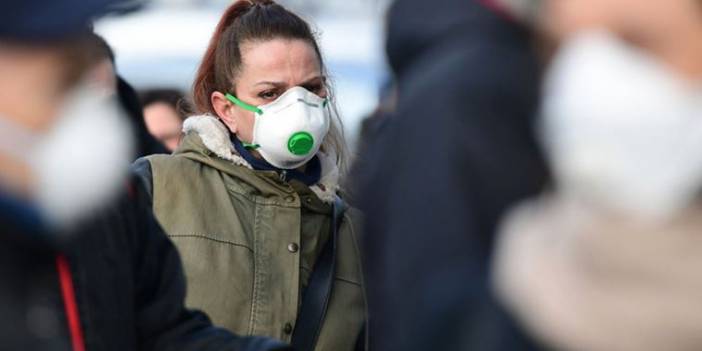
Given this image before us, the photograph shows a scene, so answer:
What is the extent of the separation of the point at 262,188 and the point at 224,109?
36 cm

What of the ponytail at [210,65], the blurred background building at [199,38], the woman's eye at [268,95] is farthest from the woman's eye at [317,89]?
the blurred background building at [199,38]

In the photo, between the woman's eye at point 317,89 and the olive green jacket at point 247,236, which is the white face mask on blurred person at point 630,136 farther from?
the woman's eye at point 317,89

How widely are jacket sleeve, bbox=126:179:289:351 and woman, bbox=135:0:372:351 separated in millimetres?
1192

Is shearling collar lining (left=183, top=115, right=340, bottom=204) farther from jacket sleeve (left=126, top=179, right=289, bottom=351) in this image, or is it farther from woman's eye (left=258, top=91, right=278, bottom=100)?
jacket sleeve (left=126, top=179, right=289, bottom=351)

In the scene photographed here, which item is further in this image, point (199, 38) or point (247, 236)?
point (199, 38)

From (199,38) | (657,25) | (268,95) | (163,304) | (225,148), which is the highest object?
(657,25)

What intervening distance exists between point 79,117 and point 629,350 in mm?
871

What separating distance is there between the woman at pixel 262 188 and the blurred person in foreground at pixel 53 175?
166cm

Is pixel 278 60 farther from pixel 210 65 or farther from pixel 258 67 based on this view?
pixel 210 65

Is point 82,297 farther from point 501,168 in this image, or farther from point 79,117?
point 501,168

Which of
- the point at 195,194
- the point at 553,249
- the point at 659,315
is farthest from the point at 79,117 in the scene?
the point at 195,194

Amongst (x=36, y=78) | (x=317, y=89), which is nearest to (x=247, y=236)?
(x=317, y=89)

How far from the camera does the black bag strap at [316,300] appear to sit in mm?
4262

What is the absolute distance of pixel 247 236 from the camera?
14.1ft
